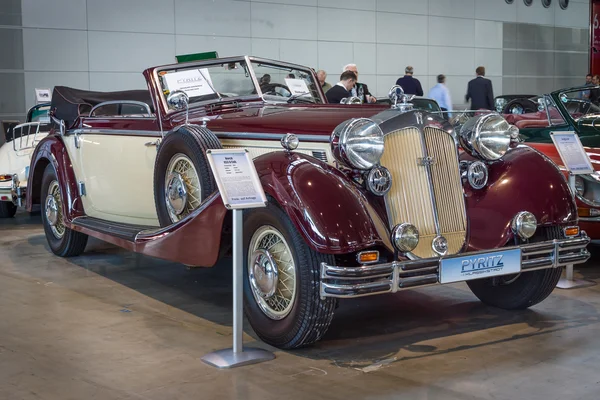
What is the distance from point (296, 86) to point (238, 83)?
1.61 feet

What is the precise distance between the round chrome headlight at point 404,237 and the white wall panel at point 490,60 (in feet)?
56.5

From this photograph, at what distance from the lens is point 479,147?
502 cm

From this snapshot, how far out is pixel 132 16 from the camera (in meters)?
15.1

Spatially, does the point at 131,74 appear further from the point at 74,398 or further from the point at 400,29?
the point at 74,398

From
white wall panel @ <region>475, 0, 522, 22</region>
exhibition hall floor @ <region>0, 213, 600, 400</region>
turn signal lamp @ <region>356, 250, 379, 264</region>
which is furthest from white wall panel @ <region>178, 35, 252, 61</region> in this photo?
turn signal lamp @ <region>356, 250, 379, 264</region>

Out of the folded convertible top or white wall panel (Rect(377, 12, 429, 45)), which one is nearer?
the folded convertible top

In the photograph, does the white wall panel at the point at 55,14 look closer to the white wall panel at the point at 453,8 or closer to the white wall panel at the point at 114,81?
the white wall panel at the point at 114,81

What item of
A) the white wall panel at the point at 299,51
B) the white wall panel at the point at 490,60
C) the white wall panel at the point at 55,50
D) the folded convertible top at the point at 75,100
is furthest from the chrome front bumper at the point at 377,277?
the white wall panel at the point at 490,60

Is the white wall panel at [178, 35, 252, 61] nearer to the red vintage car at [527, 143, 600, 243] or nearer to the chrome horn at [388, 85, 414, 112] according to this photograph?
the red vintage car at [527, 143, 600, 243]

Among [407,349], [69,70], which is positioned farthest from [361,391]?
[69,70]

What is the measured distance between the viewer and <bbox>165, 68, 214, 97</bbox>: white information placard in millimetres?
6379

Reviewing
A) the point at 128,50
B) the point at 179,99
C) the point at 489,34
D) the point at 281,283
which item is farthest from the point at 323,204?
the point at 489,34

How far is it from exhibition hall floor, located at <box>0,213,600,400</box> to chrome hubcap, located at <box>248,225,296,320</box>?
0.26 meters

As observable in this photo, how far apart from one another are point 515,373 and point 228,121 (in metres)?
2.61
